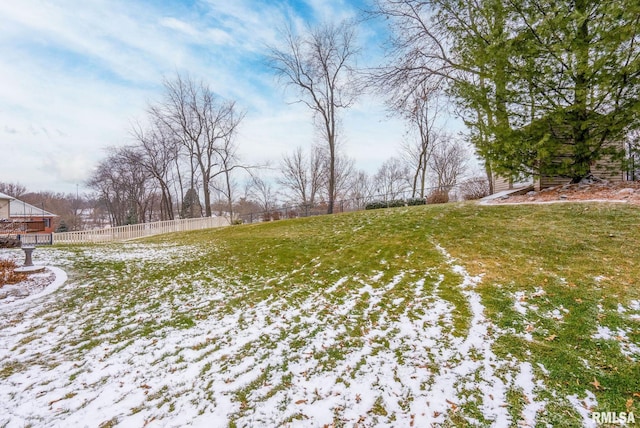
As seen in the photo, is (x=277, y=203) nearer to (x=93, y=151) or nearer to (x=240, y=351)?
(x=93, y=151)

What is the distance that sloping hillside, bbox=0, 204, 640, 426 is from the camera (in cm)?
209

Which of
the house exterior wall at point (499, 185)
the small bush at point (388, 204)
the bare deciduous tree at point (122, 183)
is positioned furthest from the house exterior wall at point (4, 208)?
the house exterior wall at point (499, 185)

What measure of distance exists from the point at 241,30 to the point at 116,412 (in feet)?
38.3

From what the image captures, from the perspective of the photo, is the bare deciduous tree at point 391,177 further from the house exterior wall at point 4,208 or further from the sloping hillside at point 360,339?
the house exterior wall at point 4,208

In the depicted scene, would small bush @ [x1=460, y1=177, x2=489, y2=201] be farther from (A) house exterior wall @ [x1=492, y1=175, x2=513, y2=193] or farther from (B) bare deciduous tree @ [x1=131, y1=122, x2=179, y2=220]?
(B) bare deciduous tree @ [x1=131, y1=122, x2=179, y2=220]

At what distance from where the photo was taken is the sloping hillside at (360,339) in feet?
6.86

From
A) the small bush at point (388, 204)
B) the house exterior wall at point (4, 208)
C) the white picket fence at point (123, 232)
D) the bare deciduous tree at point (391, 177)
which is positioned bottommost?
the white picket fence at point (123, 232)

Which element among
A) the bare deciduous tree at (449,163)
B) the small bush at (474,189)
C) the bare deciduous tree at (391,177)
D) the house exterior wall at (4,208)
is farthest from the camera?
the bare deciduous tree at (391,177)

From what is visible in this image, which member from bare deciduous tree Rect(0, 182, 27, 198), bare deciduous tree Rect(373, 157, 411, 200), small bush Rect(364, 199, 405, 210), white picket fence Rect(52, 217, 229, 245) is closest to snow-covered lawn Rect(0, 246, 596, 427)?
small bush Rect(364, 199, 405, 210)

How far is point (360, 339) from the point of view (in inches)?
118

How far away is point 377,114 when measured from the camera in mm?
11648

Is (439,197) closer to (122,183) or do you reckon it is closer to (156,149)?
(156,149)

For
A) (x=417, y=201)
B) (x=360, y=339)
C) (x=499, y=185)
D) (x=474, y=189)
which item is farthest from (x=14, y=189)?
(x=499, y=185)

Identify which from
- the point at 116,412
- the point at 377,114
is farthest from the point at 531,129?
the point at 116,412
